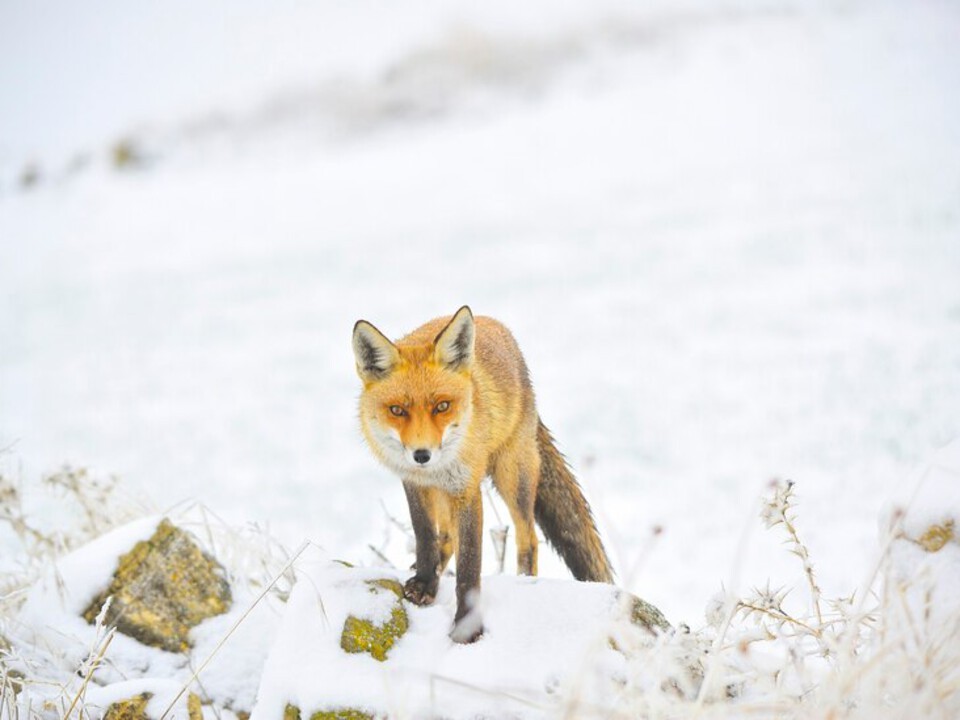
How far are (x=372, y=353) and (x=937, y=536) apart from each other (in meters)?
1.71

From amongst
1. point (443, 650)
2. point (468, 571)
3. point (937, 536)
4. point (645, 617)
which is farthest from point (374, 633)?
point (937, 536)

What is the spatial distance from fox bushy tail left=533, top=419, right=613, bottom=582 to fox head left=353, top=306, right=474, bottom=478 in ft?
3.11

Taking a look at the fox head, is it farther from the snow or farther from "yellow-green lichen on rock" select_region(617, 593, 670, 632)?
the snow

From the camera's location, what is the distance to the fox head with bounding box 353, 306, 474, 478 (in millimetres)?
2320

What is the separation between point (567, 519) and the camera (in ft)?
10.9

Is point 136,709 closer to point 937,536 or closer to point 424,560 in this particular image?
point 424,560

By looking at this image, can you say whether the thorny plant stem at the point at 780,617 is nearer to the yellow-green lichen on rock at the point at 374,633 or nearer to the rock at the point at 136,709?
the yellow-green lichen on rock at the point at 374,633

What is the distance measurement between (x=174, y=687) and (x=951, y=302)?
9.15 metres

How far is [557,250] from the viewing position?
14.6 metres

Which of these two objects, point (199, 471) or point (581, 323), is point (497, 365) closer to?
point (199, 471)

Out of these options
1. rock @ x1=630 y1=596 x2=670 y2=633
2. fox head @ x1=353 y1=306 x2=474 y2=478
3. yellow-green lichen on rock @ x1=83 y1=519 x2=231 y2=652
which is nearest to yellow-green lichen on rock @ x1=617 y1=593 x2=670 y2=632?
rock @ x1=630 y1=596 x2=670 y2=633

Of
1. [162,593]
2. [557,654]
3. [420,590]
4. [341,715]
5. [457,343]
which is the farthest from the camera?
[162,593]

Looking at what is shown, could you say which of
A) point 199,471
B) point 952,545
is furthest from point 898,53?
point 952,545

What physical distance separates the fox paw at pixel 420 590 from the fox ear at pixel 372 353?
76cm
